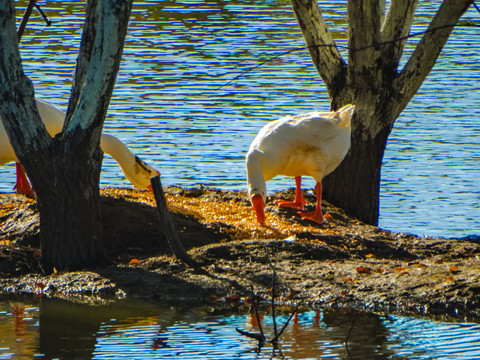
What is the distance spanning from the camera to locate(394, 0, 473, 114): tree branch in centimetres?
931

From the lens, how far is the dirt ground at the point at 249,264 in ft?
23.5

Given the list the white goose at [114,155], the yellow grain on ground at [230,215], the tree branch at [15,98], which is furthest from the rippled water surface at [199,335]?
the white goose at [114,155]

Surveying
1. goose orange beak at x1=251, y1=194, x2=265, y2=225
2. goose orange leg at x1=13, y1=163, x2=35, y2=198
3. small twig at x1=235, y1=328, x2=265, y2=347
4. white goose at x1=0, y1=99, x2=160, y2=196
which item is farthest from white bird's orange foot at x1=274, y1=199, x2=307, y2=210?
small twig at x1=235, y1=328, x2=265, y2=347

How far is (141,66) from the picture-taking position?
71.7ft

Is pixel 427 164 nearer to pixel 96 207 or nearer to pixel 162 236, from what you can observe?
pixel 162 236

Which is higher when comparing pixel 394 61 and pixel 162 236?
pixel 394 61

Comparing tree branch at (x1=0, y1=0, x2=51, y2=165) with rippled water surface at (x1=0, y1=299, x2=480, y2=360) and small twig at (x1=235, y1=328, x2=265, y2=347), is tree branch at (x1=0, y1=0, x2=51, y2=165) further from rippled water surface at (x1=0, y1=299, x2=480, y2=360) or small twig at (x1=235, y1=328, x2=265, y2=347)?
small twig at (x1=235, y1=328, x2=265, y2=347)

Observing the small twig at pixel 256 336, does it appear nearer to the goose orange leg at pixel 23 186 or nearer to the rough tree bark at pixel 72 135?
the rough tree bark at pixel 72 135

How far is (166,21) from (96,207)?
2219 cm

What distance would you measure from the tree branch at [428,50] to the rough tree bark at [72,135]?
367 cm

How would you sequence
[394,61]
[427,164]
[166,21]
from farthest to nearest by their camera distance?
[166,21], [427,164], [394,61]

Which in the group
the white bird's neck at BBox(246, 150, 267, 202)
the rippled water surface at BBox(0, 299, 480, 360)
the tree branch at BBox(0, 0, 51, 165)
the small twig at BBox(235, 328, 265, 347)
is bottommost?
the rippled water surface at BBox(0, 299, 480, 360)

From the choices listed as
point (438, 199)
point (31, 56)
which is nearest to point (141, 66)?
point (31, 56)

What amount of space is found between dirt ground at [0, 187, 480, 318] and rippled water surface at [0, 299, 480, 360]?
0.26m
